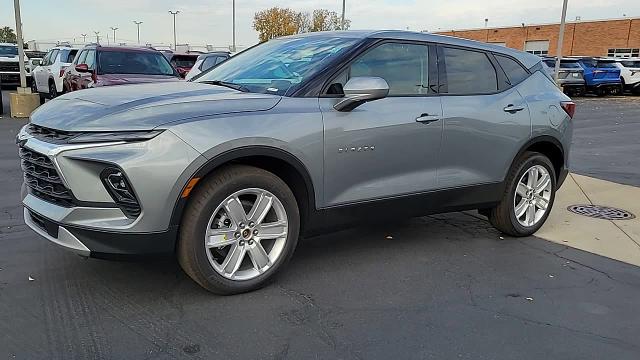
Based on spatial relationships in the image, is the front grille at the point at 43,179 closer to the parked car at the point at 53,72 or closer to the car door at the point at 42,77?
the parked car at the point at 53,72

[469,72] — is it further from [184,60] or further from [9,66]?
[9,66]

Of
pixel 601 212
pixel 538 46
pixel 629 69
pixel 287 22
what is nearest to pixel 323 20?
pixel 287 22

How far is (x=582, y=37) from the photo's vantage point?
61.3 m

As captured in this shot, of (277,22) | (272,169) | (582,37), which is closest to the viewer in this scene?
(272,169)

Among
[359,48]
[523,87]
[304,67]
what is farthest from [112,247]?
[523,87]

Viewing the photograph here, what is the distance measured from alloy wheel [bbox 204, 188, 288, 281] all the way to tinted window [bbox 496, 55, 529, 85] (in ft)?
8.91

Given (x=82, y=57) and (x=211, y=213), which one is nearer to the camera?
(x=211, y=213)

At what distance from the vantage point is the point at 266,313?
3.60 meters

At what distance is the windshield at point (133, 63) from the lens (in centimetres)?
1134

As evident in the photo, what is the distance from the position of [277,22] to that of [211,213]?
251 ft

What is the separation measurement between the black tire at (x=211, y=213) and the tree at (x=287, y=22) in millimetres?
73898

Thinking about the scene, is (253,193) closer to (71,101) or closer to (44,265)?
(71,101)

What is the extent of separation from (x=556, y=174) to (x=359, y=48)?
272 centimetres

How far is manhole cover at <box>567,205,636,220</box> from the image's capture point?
629 centimetres
